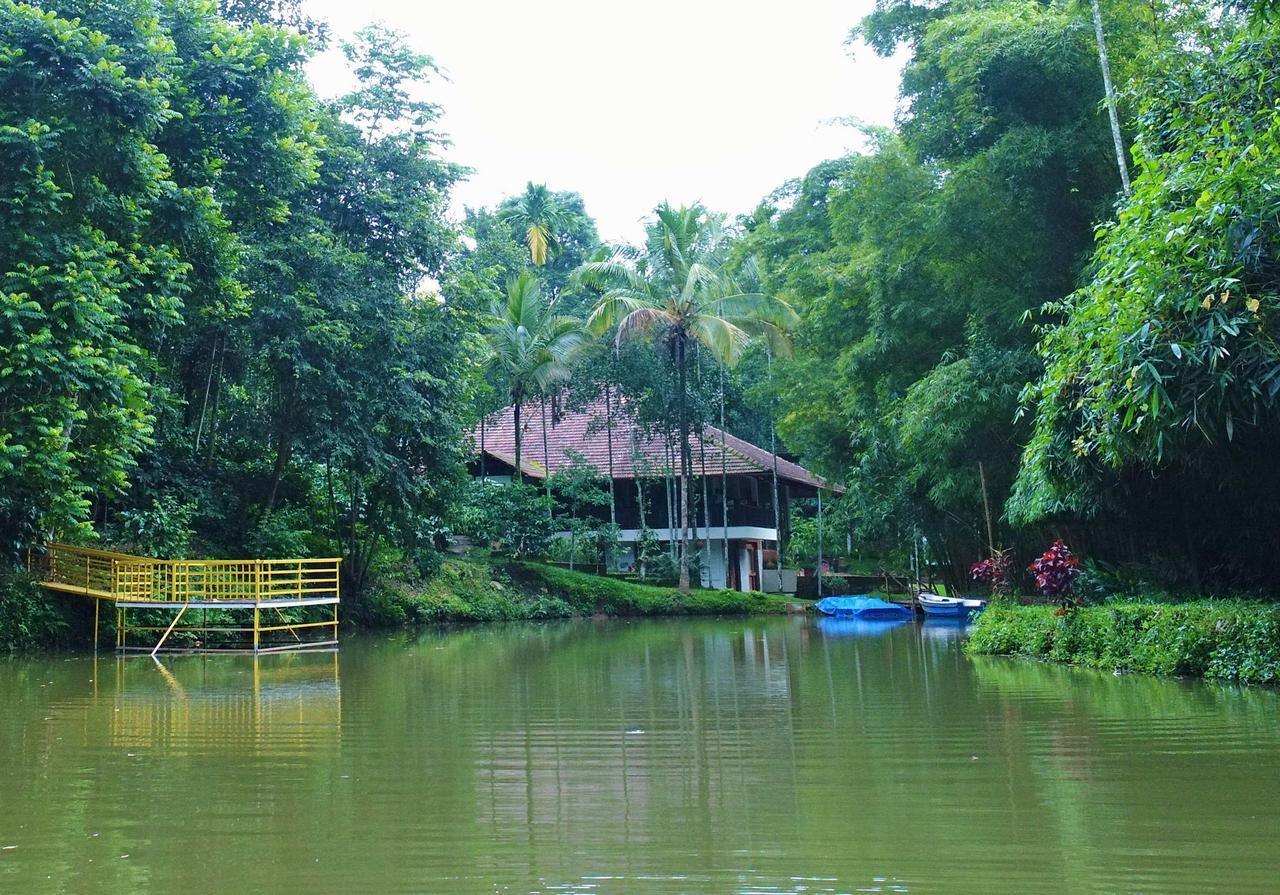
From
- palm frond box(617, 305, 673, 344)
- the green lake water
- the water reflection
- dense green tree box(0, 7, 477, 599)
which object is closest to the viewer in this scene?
the green lake water

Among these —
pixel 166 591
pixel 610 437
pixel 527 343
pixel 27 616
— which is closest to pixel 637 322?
pixel 527 343

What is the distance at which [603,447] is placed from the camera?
120 ft

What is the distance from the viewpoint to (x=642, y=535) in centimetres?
3384

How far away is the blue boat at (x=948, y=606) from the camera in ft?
83.5

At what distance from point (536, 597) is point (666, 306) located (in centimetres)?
822

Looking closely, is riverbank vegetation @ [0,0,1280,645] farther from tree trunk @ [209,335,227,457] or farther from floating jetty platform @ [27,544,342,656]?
floating jetty platform @ [27,544,342,656]

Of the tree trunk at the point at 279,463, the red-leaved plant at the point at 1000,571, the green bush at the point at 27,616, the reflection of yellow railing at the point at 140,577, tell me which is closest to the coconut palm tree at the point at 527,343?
the tree trunk at the point at 279,463

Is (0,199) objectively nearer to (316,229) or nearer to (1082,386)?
(316,229)

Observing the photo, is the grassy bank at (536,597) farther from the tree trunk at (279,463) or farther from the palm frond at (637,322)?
the palm frond at (637,322)

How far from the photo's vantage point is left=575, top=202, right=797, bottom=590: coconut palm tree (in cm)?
2994

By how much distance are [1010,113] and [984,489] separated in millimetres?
5714

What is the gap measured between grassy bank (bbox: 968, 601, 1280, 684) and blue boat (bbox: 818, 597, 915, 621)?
14.0 m

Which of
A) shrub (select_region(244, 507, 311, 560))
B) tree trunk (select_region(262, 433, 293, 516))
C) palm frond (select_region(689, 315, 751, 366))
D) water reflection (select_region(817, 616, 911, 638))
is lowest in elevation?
water reflection (select_region(817, 616, 911, 638))

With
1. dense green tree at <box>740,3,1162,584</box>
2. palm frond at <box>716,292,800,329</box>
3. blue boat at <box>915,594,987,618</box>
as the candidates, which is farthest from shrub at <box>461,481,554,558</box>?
dense green tree at <box>740,3,1162,584</box>
